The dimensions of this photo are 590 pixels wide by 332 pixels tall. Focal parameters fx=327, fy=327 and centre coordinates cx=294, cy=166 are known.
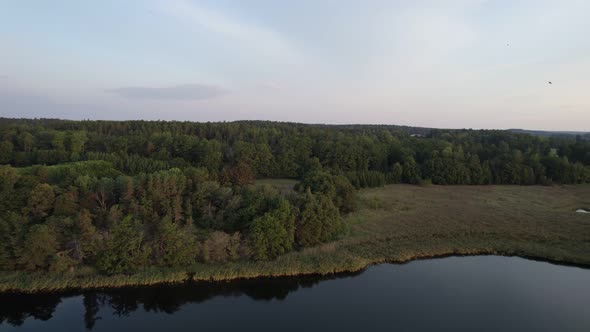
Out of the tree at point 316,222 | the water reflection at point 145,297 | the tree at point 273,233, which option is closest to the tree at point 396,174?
the tree at point 316,222

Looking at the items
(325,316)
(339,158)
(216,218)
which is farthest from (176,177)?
(339,158)

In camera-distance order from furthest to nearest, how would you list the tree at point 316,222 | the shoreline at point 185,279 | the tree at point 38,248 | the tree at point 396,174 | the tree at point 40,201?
the tree at point 396,174 → the tree at point 316,222 → the tree at point 40,201 → the tree at point 38,248 → the shoreline at point 185,279

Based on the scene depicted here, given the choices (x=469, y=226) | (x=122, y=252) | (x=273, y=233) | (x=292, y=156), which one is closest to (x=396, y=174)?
(x=292, y=156)

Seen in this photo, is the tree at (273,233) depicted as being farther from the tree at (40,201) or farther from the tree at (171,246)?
the tree at (40,201)

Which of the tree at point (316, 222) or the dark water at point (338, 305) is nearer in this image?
the dark water at point (338, 305)

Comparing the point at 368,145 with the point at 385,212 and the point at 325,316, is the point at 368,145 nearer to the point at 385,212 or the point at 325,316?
the point at 385,212

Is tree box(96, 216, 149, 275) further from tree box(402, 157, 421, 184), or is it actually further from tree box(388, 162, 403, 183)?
tree box(402, 157, 421, 184)

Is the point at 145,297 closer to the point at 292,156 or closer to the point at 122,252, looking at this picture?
the point at 122,252

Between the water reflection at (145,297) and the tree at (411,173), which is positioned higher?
the tree at (411,173)
